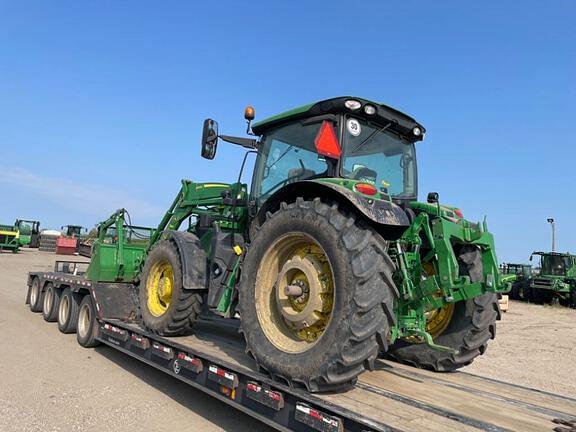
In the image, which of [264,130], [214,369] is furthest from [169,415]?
[264,130]

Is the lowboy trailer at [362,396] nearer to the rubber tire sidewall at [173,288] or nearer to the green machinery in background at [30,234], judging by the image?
the rubber tire sidewall at [173,288]

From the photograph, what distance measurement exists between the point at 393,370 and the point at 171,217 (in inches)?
167

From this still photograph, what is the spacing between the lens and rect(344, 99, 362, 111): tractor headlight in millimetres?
4141

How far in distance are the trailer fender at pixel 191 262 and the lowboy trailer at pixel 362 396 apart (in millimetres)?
648

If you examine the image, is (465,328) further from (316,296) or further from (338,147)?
(338,147)

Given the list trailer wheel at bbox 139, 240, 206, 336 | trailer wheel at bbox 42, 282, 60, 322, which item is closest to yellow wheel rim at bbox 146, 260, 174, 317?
trailer wheel at bbox 139, 240, 206, 336

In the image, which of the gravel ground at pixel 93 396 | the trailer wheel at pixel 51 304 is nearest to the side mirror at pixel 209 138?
the gravel ground at pixel 93 396

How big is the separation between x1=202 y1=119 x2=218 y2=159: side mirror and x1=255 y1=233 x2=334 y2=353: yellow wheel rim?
1685 millimetres

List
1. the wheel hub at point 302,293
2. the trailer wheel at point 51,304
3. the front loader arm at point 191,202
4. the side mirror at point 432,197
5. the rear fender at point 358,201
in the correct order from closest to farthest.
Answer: the rear fender at point 358,201 < the wheel hub at point 302,293 < the side mirror at point 432,197 < the front loader arm at point 191,202 < the trailer wheel at point 51,304

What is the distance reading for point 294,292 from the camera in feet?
12.1

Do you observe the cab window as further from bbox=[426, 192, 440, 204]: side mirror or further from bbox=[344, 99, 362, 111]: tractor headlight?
bbox=[426, 192, 440, 204]: side mirror

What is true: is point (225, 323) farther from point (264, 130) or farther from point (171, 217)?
point (264, 130)

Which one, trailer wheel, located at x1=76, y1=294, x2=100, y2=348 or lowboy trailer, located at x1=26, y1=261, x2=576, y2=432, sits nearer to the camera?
lowboy trailer, located at x1=26, y1=261, x2=576, y2=432

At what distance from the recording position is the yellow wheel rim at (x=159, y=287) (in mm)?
5707
